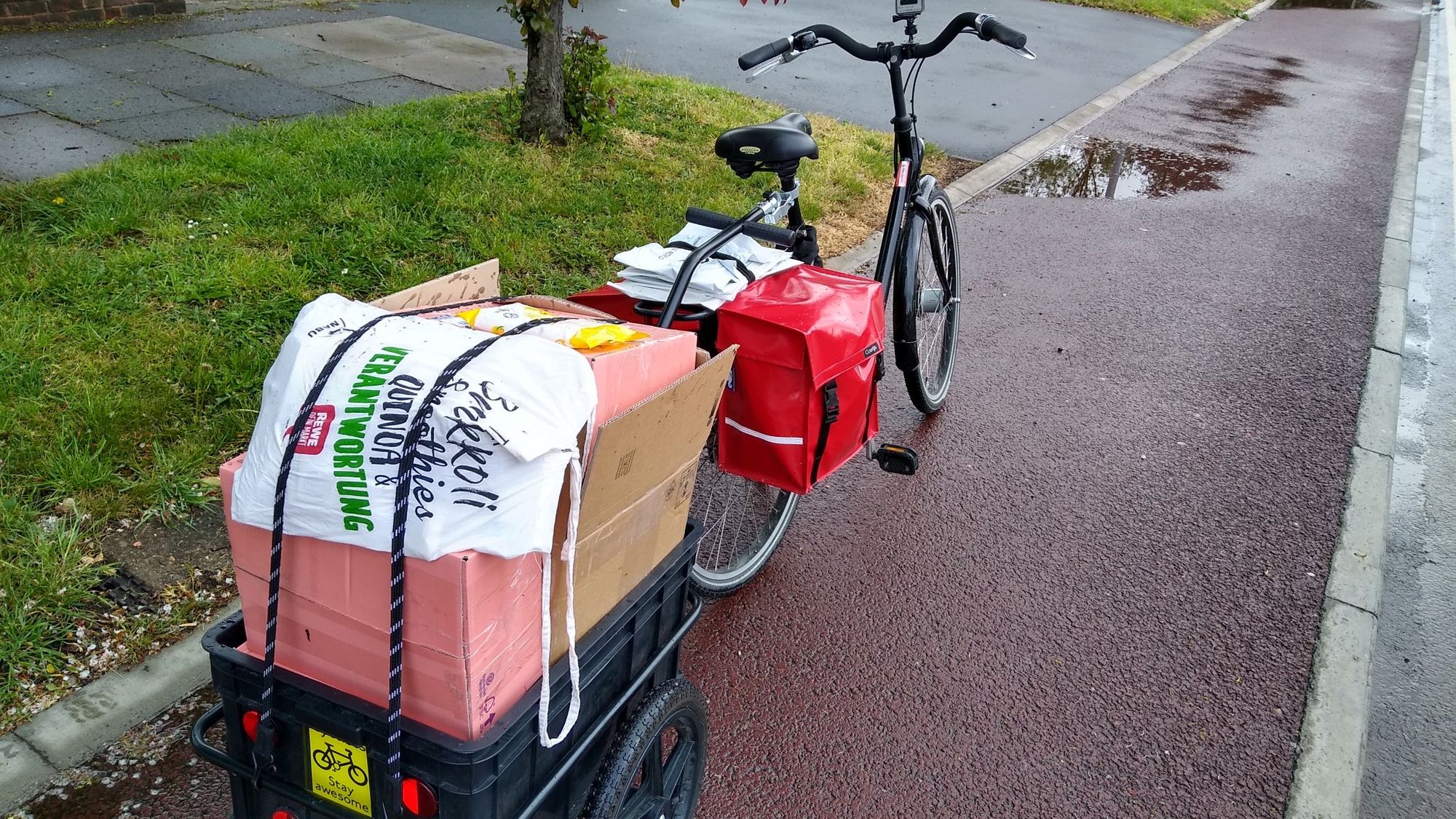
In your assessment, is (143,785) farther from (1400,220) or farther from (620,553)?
(1400,220)

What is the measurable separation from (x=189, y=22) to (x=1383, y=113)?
1272 centimetres

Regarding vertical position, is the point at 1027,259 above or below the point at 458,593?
below

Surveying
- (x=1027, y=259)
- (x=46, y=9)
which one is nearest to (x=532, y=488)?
(x=1027, y=259)

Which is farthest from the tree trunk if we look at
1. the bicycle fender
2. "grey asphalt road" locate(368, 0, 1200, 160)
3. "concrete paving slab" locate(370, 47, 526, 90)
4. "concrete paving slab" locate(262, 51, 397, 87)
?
"grey asphalt road" locate(368, 0, 1200, 160)

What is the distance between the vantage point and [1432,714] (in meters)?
3.20

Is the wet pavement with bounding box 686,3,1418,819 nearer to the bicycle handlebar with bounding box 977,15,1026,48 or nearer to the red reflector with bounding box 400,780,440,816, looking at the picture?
the red reflector with bounding box 400,780,440,816

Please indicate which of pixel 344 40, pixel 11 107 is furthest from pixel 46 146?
pixel 344 40

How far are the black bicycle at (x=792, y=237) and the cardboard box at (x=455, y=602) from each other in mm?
828

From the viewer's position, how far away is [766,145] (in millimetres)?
3104

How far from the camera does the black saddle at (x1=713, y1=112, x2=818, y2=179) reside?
10.2 ft

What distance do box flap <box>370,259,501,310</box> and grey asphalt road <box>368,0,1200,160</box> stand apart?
6972mm

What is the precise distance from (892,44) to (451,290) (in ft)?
6.77

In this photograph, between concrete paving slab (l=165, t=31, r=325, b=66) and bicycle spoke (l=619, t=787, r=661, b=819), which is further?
concrete paving slab (l=165, t=31, r=325, b=66)

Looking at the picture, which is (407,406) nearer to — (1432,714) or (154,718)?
(154,718)
